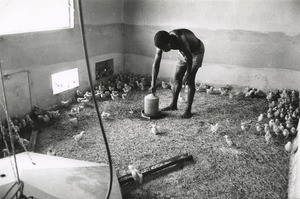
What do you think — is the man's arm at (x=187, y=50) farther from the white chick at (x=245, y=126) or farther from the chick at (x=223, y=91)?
the chick at (x=223, y=91)

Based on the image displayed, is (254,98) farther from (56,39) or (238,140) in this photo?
(56,39)

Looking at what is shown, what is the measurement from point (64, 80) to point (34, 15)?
56.1 inches

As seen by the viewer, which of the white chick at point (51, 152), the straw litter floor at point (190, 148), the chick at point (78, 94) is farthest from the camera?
the chick at point (78, 94)

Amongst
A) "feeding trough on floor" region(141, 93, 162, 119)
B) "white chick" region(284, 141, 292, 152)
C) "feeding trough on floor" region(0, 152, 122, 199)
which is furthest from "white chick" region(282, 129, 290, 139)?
"feeding trough on floor" region(0, 152, 122, 199)

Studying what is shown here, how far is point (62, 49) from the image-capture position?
5.57 meters

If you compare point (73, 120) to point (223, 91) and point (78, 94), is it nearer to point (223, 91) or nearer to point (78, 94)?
point (78, 94)

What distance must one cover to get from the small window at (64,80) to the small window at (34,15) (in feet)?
3.00

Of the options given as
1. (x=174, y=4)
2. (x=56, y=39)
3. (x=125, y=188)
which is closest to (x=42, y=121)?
(x=56, y=39)

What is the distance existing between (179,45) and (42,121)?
2.70m

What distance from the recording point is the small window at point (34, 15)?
175 inches

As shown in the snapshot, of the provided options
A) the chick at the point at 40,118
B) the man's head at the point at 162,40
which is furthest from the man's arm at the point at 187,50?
the chick at the point at 40,118

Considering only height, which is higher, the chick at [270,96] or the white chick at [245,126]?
the chick at [270,96]

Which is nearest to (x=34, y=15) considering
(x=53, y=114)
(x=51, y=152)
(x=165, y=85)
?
(x=53, y=114)

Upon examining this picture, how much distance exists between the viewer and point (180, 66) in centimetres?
516
